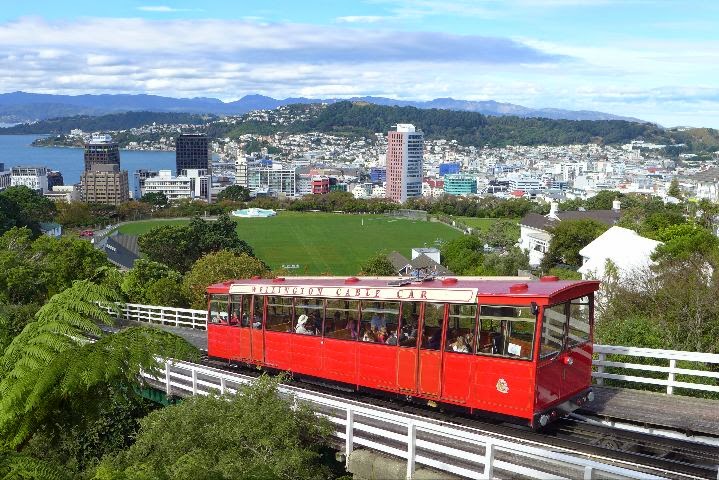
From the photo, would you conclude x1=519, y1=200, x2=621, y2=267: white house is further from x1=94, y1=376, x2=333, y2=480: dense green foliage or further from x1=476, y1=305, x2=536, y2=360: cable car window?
x1=94, y1=376, x2=333, y2=480: dense green foliage

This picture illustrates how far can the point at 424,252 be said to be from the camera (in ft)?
241

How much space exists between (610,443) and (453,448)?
2.99 metres

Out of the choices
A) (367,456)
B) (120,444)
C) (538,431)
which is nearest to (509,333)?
(538,431)

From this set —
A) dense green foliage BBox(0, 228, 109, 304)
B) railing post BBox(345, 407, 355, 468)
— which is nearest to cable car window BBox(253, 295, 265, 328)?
railing post BBox(345, 407, 355, 468)

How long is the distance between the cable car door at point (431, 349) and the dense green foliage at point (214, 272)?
20.5m

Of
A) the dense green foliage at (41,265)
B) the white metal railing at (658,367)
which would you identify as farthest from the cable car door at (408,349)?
the dense green foliage at (41,265)

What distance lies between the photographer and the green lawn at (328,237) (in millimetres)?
94625

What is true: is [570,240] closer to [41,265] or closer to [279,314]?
[41,265]

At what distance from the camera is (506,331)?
11352 mm

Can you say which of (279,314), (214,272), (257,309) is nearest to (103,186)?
(214,272)

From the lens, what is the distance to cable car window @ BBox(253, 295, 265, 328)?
16.2 m

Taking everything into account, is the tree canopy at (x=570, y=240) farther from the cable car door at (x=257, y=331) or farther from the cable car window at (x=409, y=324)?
the cable car window at (x=409, y=324)

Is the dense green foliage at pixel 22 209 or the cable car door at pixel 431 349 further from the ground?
the cable car door at pixel 431 349

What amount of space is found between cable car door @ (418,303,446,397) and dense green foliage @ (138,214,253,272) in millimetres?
47984
